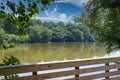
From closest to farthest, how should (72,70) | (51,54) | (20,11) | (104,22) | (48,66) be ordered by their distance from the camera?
(20,11) → (48,66) → (72,70) → (104,22) → (51,54)

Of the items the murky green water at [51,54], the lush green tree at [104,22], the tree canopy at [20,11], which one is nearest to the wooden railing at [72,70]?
the tree canopy at [20,11]

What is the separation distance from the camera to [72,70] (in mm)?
3715

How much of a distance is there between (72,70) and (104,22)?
6790 mm

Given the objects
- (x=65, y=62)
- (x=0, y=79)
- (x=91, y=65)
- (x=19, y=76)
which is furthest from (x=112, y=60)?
(x=0, y=79)

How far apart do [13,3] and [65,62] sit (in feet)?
4.25

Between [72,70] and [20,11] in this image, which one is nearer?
[20,11]

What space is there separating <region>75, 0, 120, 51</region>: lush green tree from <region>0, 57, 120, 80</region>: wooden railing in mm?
4185

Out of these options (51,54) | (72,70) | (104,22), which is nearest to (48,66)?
(72,70)

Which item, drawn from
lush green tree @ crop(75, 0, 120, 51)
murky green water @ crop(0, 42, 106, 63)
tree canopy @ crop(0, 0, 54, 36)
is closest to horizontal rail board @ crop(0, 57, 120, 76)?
tree canopy @ crop(0, 0, 54, 36)

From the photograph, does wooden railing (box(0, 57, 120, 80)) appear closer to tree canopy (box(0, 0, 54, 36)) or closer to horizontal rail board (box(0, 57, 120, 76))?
horizontal rail board (box(0, 57, 120, 76))

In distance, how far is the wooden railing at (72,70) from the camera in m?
3.18

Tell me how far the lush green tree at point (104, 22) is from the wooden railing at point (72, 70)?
419 cm

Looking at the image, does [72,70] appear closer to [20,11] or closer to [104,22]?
[20,11]

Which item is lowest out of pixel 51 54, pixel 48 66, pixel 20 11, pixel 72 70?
pixel 51 54
